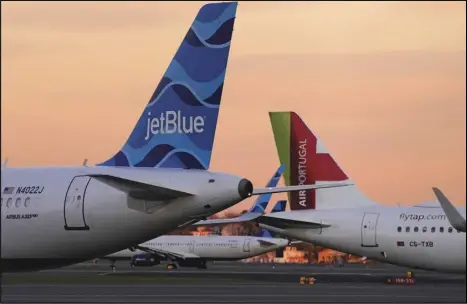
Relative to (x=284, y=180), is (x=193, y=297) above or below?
below

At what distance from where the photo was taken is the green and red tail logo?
53.6 meters

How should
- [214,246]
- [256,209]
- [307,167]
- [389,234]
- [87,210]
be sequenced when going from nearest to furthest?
[87,210] < [389,234] < [307,167] < [256,209] < [214,246]

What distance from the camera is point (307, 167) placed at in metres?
54.5

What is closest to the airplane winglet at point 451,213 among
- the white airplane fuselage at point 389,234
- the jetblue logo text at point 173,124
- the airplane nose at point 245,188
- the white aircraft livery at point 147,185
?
the white aircraft livery at point 147,185

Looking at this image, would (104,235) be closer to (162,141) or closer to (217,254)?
(162,141)

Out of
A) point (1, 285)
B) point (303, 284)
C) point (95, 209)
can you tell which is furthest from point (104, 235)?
point (303, 284)

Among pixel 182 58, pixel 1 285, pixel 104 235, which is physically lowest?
pixel 1 285

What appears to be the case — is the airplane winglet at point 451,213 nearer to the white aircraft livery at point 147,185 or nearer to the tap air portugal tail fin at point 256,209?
the white aircraft livery at point 147,185

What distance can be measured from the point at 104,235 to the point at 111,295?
12.6 m

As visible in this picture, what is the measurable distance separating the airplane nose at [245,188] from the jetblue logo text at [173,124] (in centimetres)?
301

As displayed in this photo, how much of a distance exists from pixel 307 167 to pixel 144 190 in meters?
29.1

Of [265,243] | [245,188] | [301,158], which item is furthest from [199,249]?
[245,188]

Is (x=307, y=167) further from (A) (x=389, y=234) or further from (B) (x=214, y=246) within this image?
(B) (x=214, y=246)

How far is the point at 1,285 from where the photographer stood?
54.8 feet
